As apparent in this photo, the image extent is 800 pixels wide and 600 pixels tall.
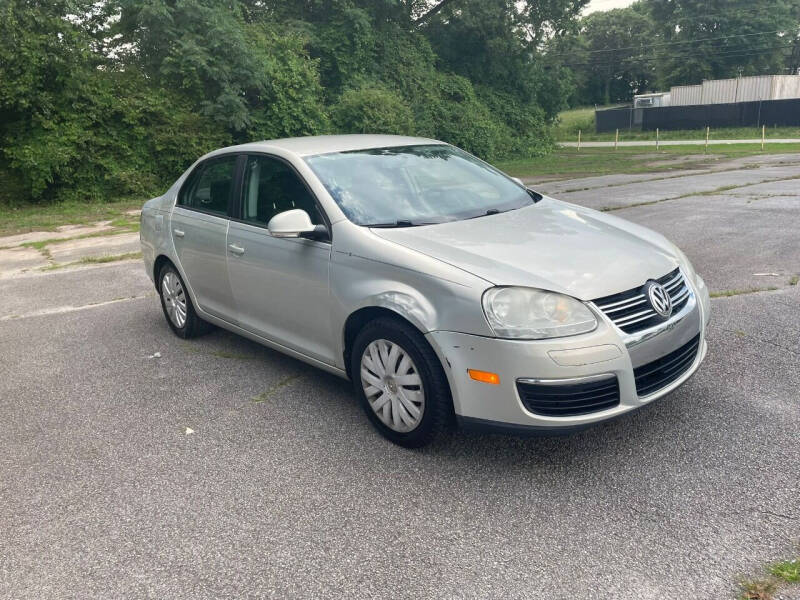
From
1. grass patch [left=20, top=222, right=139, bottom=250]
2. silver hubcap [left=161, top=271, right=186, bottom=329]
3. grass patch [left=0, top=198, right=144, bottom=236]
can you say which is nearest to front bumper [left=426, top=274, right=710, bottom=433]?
silver hubcap [left=161, top=271, right=186, bottom=329]

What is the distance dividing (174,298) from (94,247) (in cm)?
607

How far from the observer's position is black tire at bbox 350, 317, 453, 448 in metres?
3.33

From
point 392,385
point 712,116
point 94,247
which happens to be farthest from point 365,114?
point 712,116

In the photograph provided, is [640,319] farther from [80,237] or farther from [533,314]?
[80,237]

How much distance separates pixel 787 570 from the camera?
2521 millimetres

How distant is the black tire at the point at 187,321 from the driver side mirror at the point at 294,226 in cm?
188

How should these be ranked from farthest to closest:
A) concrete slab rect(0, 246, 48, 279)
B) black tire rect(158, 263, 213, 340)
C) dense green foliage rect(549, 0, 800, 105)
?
dense green foliage rect(549, 0, 800, 105), concrete slab rect(0, 246, 48, 279), black tire rect(158, 263, 213, 340)

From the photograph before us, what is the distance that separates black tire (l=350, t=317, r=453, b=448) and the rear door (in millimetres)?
1664

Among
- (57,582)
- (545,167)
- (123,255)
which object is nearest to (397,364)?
(57,582)

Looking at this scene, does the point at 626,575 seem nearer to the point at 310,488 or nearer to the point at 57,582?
the point at 310,488

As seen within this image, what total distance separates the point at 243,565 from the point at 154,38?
1862 centimetres

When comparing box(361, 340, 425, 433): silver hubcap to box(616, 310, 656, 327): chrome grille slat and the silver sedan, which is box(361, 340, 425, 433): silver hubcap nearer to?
the silver sedan


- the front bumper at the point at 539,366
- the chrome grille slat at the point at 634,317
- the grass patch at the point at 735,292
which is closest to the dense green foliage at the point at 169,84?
the grass patch at the point at 735,292

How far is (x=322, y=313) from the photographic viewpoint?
13.2 feet
